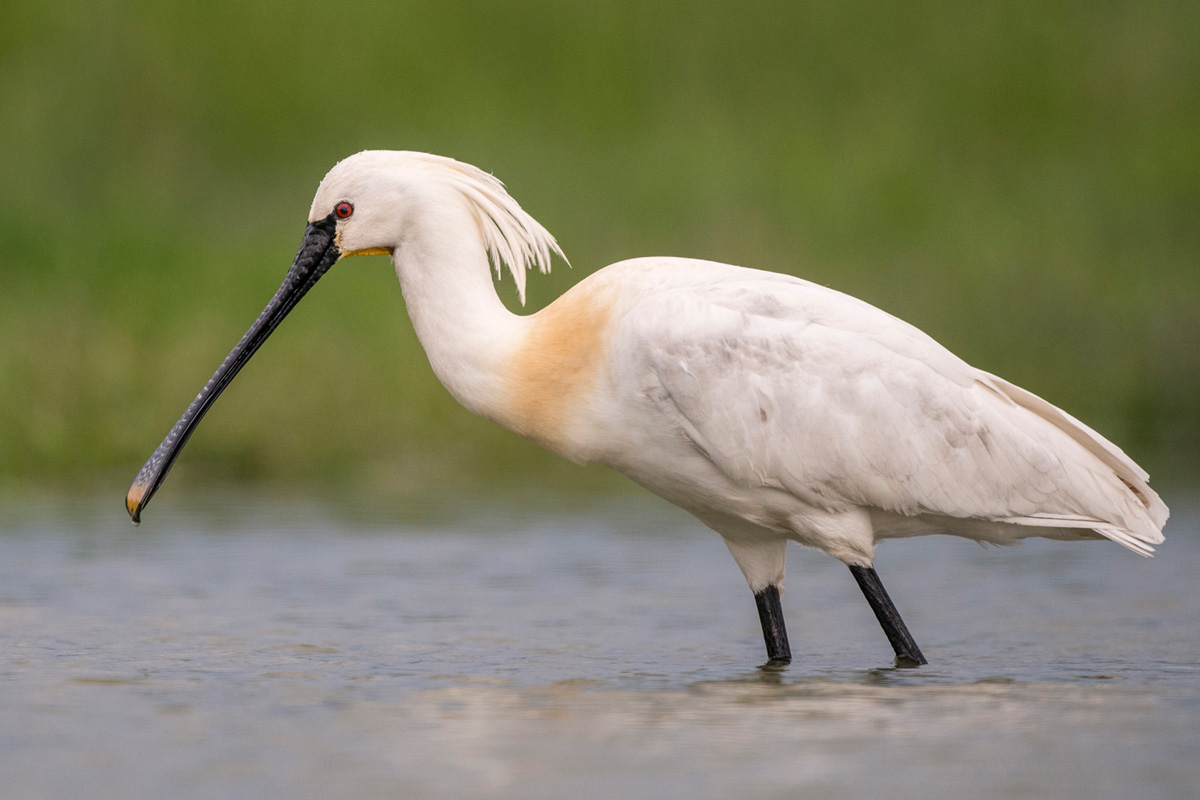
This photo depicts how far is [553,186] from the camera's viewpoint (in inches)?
737

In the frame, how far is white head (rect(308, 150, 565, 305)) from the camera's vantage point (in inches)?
303

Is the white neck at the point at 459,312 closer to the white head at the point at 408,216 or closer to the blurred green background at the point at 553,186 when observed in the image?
the white head at the point at 408,216

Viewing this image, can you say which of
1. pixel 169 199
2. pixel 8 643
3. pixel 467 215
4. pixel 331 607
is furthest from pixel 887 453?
pixel 169 199

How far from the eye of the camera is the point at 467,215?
777cm

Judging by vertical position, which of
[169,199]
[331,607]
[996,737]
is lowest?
[996,737]

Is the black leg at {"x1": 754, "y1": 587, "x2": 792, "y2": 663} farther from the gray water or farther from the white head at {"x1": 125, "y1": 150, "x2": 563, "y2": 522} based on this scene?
the white head at {"x1": 125, "y1": 150, "x2": 563, "y2": 522}

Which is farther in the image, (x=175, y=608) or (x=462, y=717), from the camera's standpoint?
(x=175, y=608)

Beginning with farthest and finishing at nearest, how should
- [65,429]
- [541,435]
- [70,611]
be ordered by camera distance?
1. [65,429]
2. [70,611]
3. [541,435]

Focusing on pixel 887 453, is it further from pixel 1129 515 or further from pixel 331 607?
pixel 331 607

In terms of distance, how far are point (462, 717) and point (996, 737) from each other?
71.3 inches

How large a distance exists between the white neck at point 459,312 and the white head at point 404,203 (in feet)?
0.23

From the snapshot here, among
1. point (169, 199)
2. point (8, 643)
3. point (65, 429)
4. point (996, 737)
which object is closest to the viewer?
point (996, 737)

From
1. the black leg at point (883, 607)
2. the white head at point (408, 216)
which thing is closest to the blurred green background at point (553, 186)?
the white head at point (408, 216)

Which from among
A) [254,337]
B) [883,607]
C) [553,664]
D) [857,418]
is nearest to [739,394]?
[857,418]
